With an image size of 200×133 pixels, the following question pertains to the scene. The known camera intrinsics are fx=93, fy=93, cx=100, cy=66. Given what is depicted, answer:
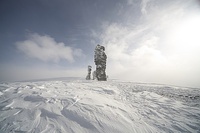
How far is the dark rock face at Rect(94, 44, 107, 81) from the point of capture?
19.6m

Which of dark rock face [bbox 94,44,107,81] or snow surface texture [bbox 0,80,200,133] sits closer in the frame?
snow surface texture [bbox 0,80,200,133]

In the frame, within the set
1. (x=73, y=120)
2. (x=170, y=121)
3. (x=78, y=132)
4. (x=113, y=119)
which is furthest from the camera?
(x=170, y=121)

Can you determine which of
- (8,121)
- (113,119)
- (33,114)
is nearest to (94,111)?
(113,119)

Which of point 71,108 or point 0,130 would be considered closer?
point 0,130

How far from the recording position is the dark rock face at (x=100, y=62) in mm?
19603

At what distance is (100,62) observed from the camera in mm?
20000

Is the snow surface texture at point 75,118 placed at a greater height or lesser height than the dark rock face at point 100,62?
lesser

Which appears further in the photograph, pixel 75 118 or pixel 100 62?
pixel 100 62

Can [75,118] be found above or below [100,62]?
below

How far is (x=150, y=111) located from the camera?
464 cm

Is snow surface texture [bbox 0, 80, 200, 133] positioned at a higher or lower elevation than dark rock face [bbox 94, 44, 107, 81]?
lower

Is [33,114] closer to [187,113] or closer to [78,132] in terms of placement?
[78,132]

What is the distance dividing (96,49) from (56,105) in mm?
17292

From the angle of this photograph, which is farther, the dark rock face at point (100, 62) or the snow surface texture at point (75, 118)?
the dark rock face at point (100, 62)
